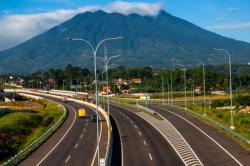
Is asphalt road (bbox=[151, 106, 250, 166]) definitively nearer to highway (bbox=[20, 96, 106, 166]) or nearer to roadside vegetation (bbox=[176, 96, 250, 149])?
roadside vegetation (bbox=[176, 96, 250, 149])

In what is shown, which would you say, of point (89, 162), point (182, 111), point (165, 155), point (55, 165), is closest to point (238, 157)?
point (165, 155)

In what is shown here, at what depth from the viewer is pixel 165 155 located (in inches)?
2056

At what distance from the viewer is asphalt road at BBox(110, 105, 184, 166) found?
4889 centimetres

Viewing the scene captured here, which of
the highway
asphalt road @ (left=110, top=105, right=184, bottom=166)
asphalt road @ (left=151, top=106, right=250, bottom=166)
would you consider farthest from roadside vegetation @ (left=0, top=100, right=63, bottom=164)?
asphalt road @ (left=151, top=106, right=250, bottom=166)

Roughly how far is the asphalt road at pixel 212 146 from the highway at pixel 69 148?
10212 millimetres

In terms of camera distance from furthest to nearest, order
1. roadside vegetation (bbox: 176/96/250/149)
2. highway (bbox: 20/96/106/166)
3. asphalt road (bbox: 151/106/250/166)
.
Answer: roadside vegetation (bbox: 176/96/250/149) → highway (bbox: 20/96/106/166) → asphalt road (bbox: 151/106/250/166)

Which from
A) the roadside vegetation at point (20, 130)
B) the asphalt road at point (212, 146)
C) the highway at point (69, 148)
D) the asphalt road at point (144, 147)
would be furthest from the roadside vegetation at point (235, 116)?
the roadside vegetation at point (20, 130)

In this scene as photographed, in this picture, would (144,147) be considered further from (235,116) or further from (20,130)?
(235,116)

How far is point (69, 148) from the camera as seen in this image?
60000mm

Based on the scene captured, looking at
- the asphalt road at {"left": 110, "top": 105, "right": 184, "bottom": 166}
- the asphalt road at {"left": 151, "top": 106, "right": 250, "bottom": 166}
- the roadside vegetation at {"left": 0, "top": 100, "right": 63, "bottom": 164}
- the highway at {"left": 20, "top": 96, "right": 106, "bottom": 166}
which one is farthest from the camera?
the roadside vegetation at {"left": 0, "top": 100, "right": 63, "bottom": 164}

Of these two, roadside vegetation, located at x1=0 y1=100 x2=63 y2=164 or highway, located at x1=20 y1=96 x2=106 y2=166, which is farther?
roadside vegetation, located at x1=0 y1=100 x2=63 y2=164

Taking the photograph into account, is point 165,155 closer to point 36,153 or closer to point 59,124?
point 36,153

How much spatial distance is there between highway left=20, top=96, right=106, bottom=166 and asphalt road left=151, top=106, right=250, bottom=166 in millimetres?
10212

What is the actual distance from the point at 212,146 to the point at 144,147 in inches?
285
